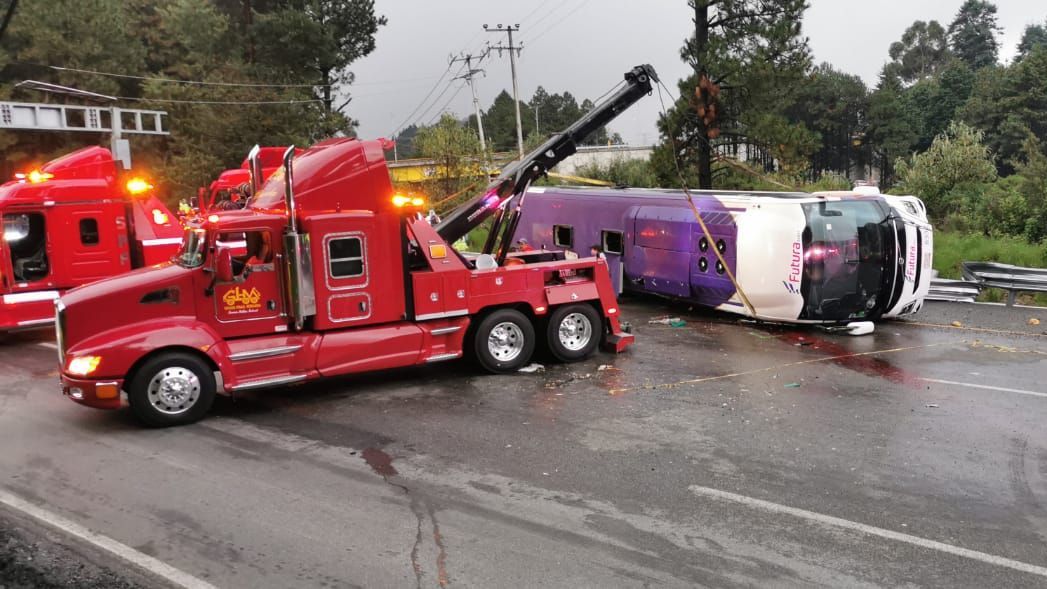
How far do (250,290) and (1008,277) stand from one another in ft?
48.3

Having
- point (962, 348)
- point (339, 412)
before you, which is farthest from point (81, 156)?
point (962, 348)

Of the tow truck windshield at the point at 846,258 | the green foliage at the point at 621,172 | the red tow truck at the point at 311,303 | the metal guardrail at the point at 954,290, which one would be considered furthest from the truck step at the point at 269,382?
the green foliage at the point at 621,172

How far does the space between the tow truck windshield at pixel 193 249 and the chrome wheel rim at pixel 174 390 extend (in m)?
1.28

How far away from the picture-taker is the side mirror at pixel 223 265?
9.21 meters

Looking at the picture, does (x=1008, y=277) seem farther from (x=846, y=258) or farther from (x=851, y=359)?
(x=851, y=359)

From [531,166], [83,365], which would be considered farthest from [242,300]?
[531,166]

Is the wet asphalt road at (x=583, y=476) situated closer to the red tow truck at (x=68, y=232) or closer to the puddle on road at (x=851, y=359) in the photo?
the puddle on road at (x=851, y=359)

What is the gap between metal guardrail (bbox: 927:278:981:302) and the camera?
651 inches

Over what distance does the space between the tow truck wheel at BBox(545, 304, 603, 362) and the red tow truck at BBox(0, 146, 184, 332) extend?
8360 millimetres

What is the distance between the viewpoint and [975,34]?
425ft

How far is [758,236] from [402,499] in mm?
9335

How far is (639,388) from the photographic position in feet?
33.7

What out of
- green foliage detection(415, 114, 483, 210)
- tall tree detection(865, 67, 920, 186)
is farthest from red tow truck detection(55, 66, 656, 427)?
tall tree detection(865, 67, 920, 186)

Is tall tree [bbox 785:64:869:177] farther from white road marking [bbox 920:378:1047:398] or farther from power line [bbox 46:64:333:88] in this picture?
white road marking [bbox 920:378:1047:398]
